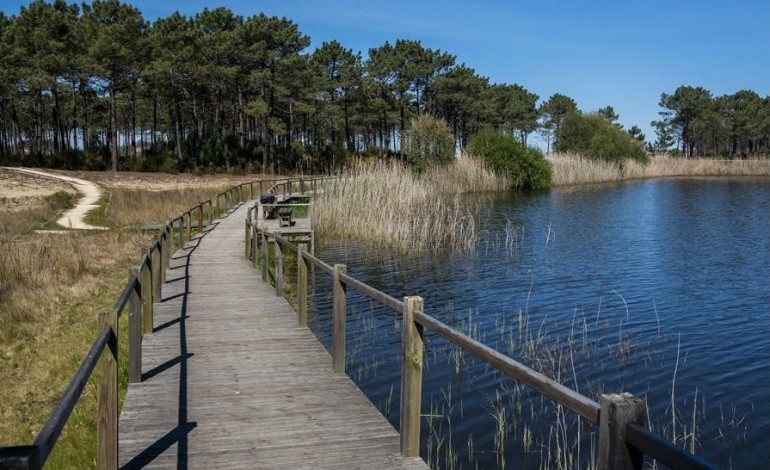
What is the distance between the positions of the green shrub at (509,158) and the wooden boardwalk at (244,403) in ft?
116

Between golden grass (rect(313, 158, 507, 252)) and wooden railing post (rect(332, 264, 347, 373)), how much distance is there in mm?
13501

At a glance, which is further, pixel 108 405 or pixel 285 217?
pixel 285 217

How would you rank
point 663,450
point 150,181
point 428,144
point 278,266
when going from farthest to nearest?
point 150,181
point 428,144
point 278,266
point 663,450

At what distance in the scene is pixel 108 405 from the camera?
445 cm

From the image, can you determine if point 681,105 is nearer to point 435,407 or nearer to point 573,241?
point 573,241

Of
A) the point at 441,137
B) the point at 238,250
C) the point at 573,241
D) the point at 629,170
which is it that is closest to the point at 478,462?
the point at 238,250

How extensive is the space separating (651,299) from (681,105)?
97174mm

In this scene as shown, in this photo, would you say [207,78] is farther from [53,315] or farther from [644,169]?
[53,315]

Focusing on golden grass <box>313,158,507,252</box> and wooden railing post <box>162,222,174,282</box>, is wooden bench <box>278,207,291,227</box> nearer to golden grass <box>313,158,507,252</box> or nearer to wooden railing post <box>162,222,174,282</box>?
golden grass <box>313,158,507,252</box>

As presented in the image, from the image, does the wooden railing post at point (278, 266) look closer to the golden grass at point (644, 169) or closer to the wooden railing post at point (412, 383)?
the wooden railing post at point (412, 383)

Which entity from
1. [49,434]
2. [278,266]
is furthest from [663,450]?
[278,266]

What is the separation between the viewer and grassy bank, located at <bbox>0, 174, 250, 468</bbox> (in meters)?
7.09

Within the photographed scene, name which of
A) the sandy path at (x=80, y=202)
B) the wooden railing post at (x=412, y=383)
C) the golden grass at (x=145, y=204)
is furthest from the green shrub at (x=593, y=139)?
the wooden railing post at (x=412, y=383)

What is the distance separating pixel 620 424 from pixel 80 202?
35064mm
